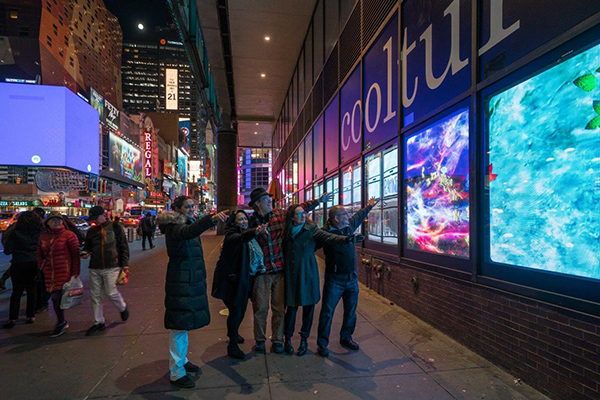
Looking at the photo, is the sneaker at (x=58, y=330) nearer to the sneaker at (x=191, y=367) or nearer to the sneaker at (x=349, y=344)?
the sneaker at (x=191, y=367)

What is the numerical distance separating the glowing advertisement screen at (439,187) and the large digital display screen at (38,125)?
3644 centimetres

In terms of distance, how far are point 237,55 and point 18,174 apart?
48538 mm

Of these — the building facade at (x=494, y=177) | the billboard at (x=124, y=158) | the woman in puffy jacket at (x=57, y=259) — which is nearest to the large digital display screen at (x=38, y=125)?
the billboard at (x=124, y=158)

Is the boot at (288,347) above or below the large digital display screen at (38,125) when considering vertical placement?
below

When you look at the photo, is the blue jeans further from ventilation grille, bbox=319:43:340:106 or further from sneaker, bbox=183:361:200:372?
ventilation grille, bbox=319:43:340:106

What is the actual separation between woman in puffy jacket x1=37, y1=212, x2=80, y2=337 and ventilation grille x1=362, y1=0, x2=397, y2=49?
6583 millimetres

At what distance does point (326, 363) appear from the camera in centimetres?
347

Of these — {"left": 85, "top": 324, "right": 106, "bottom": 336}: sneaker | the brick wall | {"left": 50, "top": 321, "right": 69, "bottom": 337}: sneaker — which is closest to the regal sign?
{"left": 50, "top": 321, "right": 69, "bottom": 337}: sneaker

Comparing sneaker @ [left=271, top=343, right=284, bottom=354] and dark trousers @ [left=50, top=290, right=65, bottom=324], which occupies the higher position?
dark trousers @ [left=50, top=290, right=65, bottom=324]

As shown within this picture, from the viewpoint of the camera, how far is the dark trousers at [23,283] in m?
4.71

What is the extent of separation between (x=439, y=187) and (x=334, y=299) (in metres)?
2.20

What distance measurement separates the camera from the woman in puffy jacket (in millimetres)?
4383

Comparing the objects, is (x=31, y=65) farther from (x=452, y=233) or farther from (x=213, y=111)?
(x=452, y=233)

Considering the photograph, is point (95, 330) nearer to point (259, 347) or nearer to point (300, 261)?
point (259, 347)
